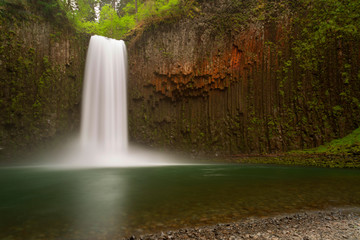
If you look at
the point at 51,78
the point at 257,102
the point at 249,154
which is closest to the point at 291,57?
the point at 257,102

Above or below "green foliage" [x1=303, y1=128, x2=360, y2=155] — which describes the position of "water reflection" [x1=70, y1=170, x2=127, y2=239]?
below

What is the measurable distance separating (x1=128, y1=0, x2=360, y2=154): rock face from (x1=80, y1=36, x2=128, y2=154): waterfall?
0.95 meters

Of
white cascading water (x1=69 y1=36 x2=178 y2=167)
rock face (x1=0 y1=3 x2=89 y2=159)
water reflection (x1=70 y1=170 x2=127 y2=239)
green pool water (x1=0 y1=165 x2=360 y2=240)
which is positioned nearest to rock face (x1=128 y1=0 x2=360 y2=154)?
white cascading water (x1=69 y1=36 x2=178 y2=167)

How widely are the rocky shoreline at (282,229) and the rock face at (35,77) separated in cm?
1536

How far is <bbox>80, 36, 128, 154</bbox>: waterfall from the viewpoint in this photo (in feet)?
54.5

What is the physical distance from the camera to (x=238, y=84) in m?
15.7

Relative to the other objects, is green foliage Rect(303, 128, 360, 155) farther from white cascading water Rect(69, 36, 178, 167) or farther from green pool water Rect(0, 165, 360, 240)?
white cascading water Rect(69, 36, 178, 167)

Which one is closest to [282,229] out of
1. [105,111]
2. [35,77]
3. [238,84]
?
[238,84]

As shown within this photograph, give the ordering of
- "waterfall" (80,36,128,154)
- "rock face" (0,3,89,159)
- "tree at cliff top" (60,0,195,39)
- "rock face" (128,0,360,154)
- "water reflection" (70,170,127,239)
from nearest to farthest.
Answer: "water reflection" (70,170,127,239) < "rock face" (128,0,360,154) < "rock face" (0,3,89,159) < "waterfall" (80,36,128,154) < "tree at cliff top" (60,0,195,39)

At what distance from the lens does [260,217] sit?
3193 millimetres

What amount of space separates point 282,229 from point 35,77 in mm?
17013

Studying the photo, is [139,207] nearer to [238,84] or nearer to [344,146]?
[344,146]

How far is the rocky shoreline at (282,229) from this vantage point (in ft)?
8.20

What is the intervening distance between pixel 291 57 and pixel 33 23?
687 inches
